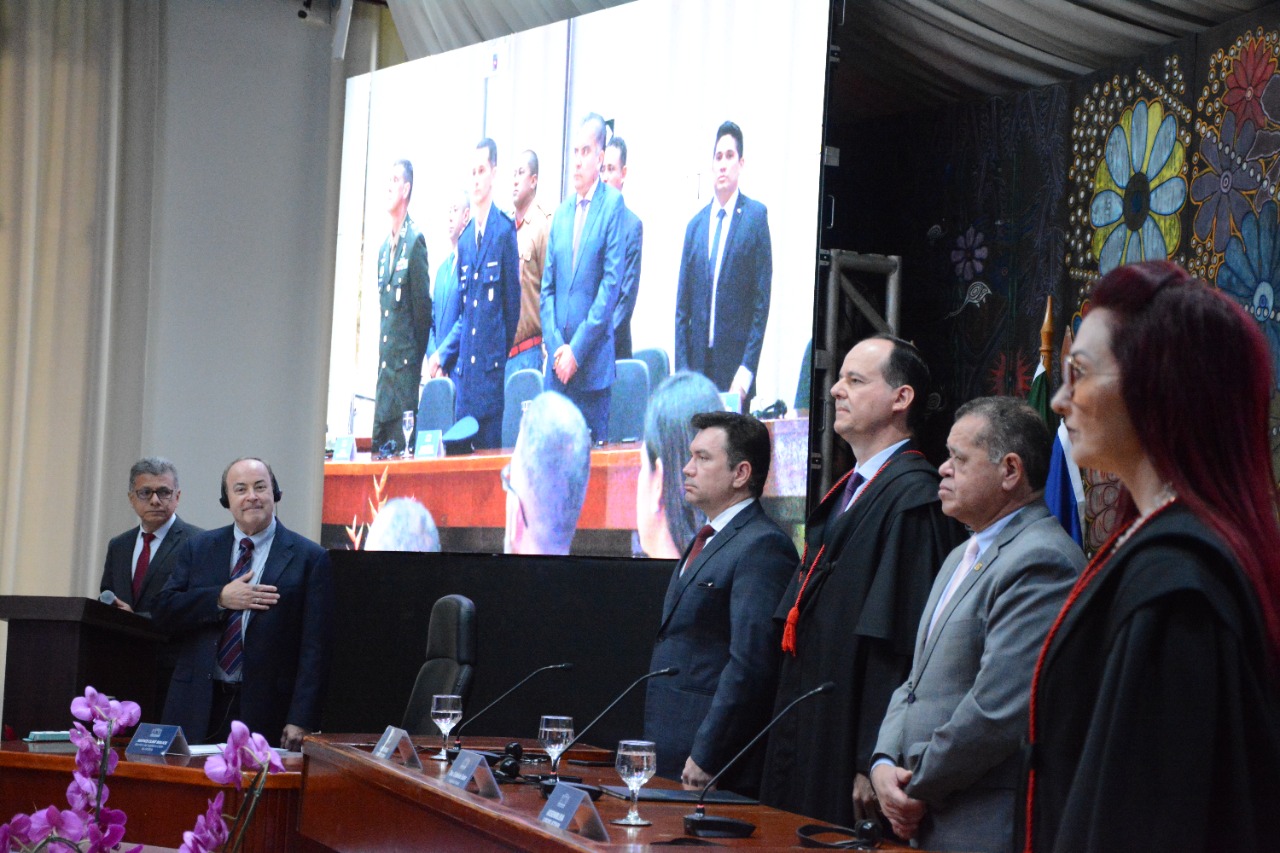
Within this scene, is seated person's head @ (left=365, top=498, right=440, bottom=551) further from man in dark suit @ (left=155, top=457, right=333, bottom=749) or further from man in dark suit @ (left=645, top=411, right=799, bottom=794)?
man in dark suit @ (left=645, top=411, right=799, bottom=794)

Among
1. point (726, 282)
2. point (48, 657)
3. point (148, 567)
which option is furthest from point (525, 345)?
point (48, 657)

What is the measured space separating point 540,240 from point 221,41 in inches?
106

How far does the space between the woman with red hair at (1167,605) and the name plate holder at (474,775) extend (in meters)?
1.17

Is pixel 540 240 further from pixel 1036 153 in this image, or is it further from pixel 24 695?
pixel 24 695

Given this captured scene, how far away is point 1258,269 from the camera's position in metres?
3.96

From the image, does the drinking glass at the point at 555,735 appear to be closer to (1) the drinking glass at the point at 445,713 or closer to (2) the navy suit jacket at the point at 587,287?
(1) the drinking glass at the point at 445,713

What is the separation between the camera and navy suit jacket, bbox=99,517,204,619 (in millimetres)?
5102

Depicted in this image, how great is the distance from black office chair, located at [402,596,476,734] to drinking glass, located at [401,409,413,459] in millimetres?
1695

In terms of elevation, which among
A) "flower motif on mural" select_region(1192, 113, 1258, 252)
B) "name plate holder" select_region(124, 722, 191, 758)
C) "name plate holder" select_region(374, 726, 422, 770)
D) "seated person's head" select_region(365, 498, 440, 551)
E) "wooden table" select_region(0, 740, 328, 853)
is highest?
"flower motif on mural" select_region(1192, 113, 1258, 252)

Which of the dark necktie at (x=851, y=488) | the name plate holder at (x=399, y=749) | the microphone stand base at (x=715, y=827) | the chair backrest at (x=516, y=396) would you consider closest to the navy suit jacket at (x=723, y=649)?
the dark necktie at (x=851, y=488)

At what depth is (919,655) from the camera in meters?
2.74

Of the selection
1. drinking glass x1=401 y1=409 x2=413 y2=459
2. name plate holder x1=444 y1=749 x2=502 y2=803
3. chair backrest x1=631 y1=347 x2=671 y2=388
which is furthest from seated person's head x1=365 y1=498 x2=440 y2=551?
name plate holder x1=444 y1=749 x2=502 y2=803

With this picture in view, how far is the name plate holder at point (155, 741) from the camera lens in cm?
351

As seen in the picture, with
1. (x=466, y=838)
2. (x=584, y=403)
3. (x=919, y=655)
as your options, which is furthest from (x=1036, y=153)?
(x=466, y=838)
